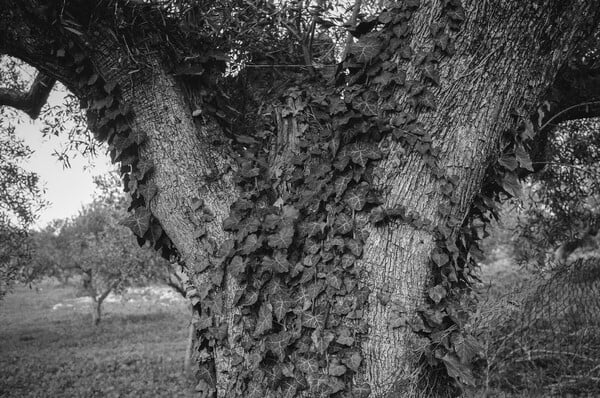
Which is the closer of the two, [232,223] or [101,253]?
[232,223]

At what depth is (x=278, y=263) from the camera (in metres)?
2.64

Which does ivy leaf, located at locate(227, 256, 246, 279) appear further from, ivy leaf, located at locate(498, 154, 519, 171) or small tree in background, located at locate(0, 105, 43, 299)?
small tree in background, located at locate(0, 105, 43, 299)

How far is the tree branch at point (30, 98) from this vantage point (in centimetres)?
628

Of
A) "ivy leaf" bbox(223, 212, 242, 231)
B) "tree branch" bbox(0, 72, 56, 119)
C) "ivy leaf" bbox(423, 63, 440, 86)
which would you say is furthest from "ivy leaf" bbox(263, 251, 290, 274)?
"tree branch" bbox(0, 72, 56, 119)

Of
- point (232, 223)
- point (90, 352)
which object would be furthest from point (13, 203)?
point (90, 352)

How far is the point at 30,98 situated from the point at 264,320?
5918mm

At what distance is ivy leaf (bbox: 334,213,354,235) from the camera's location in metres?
2.55

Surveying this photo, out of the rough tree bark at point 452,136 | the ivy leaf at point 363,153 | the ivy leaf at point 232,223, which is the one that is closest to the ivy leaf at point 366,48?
the rough tree bark at point 452,136

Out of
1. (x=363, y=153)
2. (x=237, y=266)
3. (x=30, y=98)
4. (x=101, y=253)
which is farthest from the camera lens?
(x=101, y=253)

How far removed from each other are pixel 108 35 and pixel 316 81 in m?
1.66

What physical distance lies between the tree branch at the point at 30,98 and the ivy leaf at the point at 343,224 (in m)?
5.71

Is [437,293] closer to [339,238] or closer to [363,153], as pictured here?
[339,238]

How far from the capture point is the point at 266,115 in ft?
11.0

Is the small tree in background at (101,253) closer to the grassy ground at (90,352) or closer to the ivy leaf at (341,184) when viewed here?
the grassy ground at (90,352)
